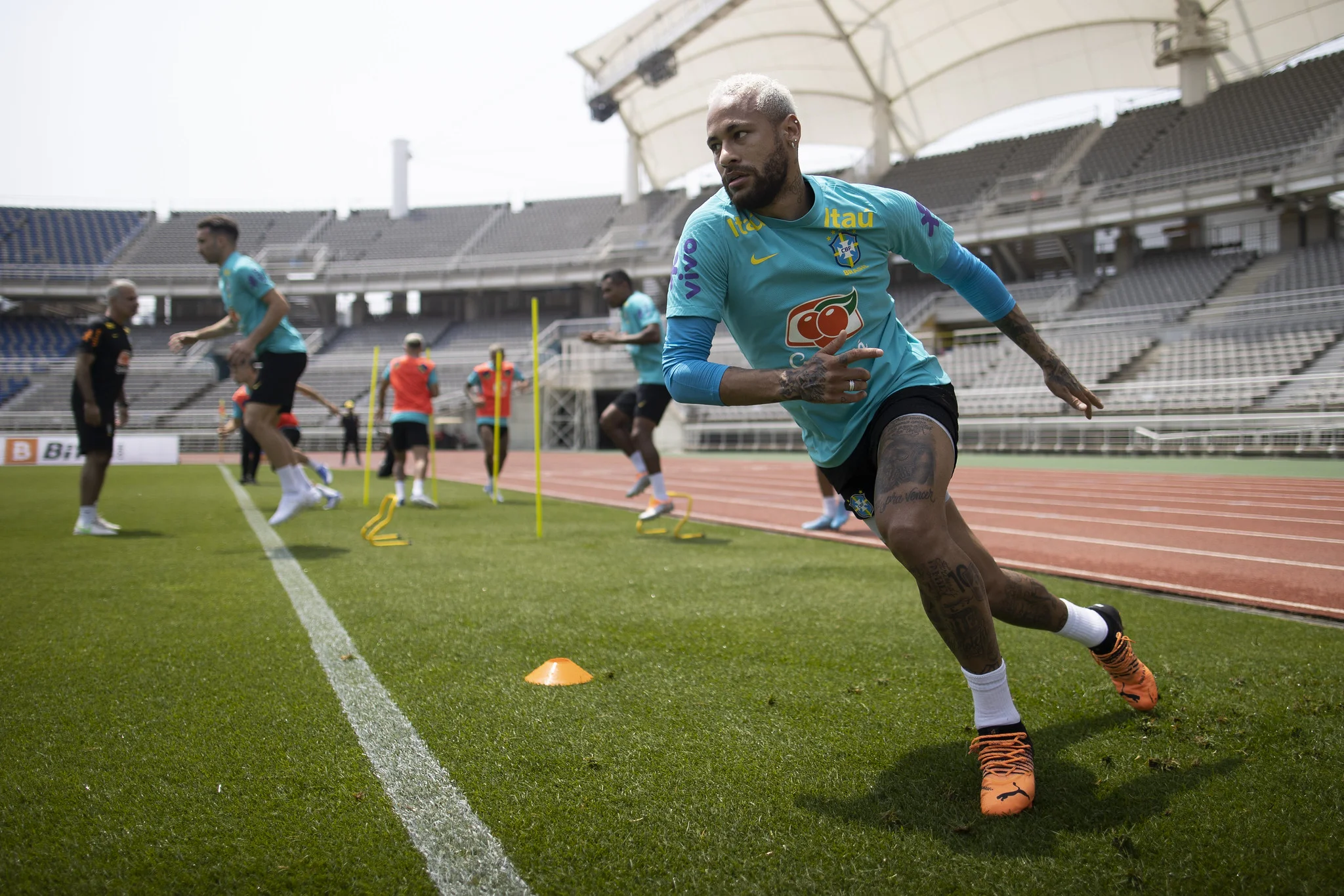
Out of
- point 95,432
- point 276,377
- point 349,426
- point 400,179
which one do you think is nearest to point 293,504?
point 276,377

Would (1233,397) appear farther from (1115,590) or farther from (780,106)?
(780,106)

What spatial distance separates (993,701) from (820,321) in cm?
111

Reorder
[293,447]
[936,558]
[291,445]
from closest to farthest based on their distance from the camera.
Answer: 1. [936,558]
2. [291,445]
3. [293,447]

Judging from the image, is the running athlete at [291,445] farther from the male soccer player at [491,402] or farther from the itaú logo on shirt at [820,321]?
the itaú logo on shirt at [820,321]

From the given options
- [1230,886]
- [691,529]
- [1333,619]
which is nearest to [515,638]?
[1230,886]

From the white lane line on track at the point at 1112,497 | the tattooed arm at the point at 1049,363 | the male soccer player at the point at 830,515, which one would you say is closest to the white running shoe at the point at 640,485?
the male soccer player at the point at 830,515

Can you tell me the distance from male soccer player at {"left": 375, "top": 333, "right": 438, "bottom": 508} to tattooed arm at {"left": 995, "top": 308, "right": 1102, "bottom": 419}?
7.93 m

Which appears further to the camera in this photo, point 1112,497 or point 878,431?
point 1112,497

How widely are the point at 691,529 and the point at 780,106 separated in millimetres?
5493

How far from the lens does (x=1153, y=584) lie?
15.7 feet

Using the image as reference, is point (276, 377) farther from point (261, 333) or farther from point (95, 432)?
point (95, 432)

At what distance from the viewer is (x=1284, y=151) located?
2786cm

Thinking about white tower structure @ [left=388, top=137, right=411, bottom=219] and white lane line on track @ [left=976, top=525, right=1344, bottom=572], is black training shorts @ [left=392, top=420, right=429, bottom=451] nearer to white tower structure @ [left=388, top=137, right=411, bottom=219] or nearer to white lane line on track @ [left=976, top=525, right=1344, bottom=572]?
white lane line on track @ [left=976, top=525, right=1344, bottom=572]

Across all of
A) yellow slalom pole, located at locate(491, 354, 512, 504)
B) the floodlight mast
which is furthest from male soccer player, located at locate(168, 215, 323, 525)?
the floodlight mast
